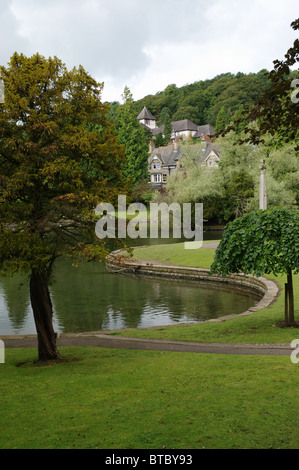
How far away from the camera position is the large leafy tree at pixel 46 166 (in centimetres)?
1063

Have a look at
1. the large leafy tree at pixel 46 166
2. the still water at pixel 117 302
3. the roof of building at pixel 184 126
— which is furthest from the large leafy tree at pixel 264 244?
the roof of building at pixel 184 126

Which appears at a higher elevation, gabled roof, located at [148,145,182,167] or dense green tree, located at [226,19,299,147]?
gabled roof, located at [148,145,182,167]

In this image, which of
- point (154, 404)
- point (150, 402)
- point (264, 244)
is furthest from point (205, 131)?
point (154, 404)

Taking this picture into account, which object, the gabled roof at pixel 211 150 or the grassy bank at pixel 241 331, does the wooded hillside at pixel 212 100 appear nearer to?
the gabled roof at pixel 211 150

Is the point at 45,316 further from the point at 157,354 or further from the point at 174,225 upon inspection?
the point at 174,225

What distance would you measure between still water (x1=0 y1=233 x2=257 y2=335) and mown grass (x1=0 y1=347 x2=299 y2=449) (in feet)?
31.4

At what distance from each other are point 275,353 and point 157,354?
3.11 m

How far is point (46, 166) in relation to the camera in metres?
10.8

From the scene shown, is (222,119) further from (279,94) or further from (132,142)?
(279,94)

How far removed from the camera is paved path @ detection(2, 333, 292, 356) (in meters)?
12.2

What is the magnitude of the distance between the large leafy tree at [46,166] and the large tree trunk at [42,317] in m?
0.03

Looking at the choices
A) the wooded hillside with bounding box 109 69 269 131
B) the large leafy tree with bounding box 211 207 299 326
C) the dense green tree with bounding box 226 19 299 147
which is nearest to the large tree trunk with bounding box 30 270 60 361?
the large leafy tree with bounding box 211 207 299 326

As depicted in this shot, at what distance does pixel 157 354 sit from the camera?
486 inches

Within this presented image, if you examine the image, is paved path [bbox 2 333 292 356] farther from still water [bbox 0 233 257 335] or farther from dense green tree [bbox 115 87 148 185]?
dense green tree [bbox 115 87 148 185]
